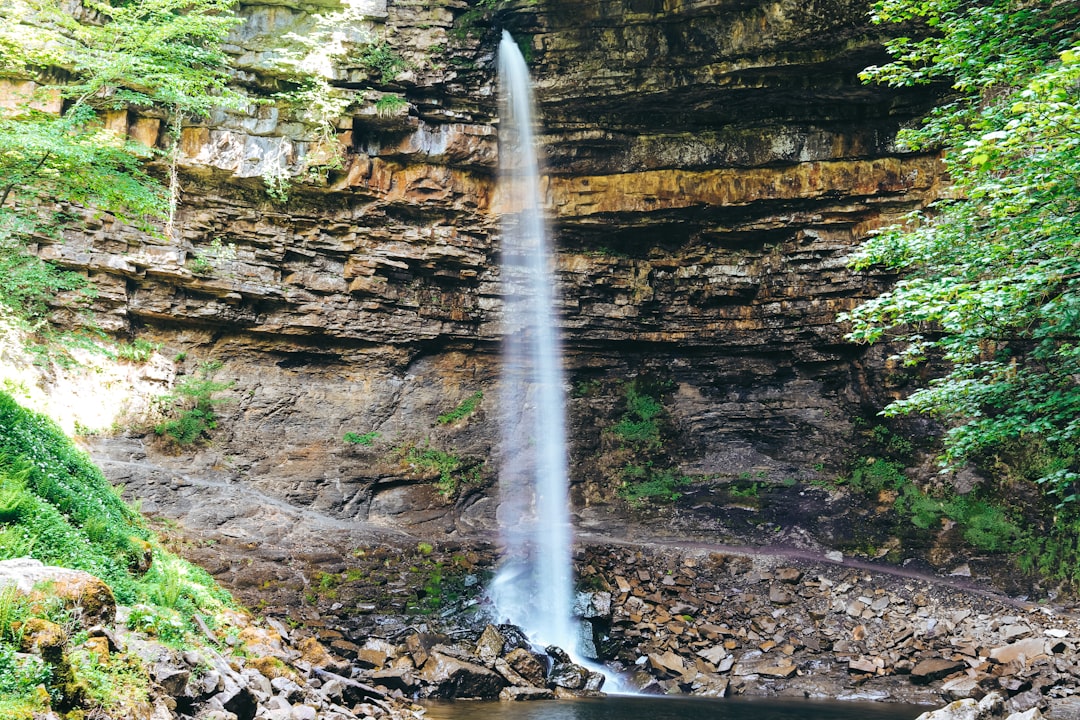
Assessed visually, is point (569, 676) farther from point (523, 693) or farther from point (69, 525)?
point (69, 525)

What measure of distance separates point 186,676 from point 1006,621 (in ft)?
44.5

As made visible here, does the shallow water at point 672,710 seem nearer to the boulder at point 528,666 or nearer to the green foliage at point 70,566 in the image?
the boulder at point 528,666

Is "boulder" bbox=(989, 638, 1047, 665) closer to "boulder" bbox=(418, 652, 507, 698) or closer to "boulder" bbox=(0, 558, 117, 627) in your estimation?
"boulder" bbox=(418, 652, 507, 698)

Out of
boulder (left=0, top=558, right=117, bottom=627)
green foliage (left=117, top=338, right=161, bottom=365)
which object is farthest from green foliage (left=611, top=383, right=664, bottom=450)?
boulder (left=0, top=558, right=117, bottom=627)

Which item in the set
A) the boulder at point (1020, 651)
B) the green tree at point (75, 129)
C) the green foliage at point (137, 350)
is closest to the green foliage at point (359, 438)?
the green foliage at point (137, 350)

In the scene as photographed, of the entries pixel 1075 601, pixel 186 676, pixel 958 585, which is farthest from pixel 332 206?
pixel 1075 601

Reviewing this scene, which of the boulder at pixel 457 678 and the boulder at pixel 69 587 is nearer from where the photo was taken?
the boulder at pixel 69 587

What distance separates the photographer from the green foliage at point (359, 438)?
19.1 m

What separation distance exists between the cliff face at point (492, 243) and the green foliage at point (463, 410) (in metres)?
0.15

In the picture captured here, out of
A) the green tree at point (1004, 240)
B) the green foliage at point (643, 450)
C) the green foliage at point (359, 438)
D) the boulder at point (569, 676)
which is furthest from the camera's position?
the green foliage at point (643, 450)

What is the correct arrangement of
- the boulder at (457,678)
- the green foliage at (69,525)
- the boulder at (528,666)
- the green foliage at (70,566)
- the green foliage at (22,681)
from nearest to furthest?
the green foliage at (22,681) → the green foliage at (70,566) → the green foliage at (69,525) → the boulder at (457,678) → the boulder at (528,666)

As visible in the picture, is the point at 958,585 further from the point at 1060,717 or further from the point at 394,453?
the point at 394,453

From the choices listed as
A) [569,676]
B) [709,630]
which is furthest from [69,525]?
[709,630]

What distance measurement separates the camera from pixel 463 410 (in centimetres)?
2062
